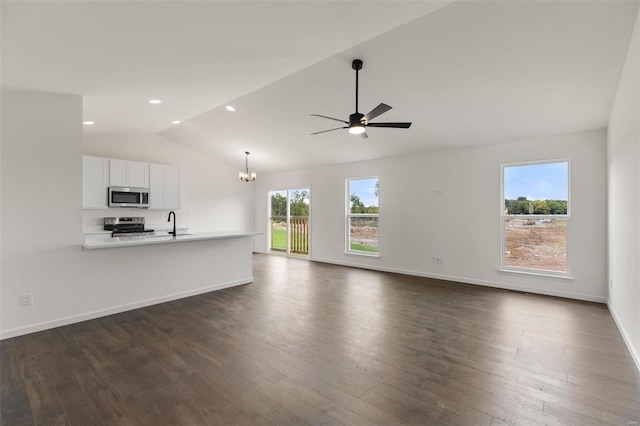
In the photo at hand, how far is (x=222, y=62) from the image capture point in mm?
2949

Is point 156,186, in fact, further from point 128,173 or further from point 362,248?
point 362,248

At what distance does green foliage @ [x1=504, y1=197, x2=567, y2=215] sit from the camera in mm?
4574

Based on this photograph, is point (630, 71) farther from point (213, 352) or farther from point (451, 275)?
point (213, 352)

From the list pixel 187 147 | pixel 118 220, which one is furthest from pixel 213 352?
pixel 187 147

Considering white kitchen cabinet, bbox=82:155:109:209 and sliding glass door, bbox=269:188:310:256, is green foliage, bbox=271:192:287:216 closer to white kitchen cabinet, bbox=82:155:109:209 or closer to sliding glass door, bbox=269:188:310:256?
sliding glass door, bbox=269:188:310:256

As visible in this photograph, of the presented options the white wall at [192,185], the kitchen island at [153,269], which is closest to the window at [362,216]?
the kitchen island at [153,269]

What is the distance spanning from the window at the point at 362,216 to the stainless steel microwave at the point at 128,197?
448 centimetres

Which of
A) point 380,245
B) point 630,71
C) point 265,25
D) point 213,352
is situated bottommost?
point 213,352

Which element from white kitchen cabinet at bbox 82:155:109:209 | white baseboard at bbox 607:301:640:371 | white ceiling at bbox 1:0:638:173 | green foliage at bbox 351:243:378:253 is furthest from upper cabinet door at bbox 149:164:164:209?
white baseboard at bbox 607:301:640:371

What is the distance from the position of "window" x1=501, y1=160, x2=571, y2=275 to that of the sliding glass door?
4.64m

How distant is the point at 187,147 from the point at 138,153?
119 cm

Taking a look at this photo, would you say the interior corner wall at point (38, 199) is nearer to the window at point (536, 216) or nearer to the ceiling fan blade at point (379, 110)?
the ceiling fan blade at point (379, 110)

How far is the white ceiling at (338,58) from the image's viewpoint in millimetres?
2180

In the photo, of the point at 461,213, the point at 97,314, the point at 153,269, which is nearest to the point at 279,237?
the point at 153,269
